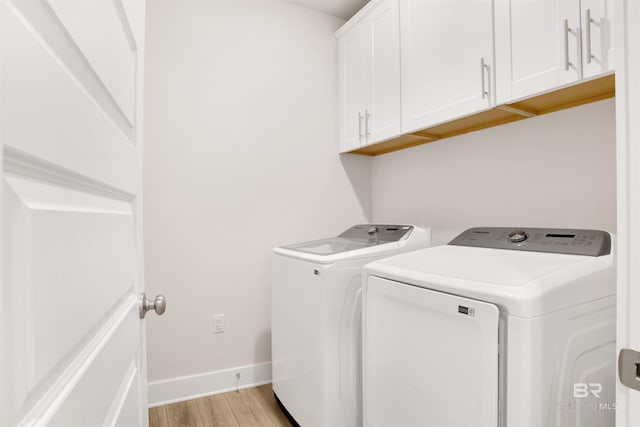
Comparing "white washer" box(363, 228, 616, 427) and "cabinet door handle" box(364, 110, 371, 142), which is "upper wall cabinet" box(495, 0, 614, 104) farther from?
"cabinet door handle" box(364, 110, 371, 142)

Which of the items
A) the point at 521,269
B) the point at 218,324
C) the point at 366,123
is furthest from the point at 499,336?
the point at 218,324

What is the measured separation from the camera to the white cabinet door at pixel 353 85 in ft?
7.65

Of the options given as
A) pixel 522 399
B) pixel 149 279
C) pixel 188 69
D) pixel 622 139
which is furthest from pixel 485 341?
pixel 188 69

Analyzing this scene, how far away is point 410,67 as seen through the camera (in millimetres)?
1930

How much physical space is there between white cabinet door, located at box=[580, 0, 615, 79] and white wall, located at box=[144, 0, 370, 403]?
1.66 metres

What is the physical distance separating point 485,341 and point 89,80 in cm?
104

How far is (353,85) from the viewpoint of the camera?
245 centimetres

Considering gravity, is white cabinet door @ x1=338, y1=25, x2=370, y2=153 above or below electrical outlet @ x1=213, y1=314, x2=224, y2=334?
above

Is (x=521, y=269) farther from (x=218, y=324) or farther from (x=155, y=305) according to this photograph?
(x=218, y=324)

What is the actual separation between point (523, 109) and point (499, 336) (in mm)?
1109

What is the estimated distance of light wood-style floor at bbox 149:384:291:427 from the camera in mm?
1902

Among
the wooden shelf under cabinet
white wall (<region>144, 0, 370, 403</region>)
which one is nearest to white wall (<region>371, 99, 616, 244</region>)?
the wooden shelf under cabinet

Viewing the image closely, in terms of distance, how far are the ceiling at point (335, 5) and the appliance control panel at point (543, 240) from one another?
1.86m

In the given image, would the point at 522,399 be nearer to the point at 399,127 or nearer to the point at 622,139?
the point at 622,139
